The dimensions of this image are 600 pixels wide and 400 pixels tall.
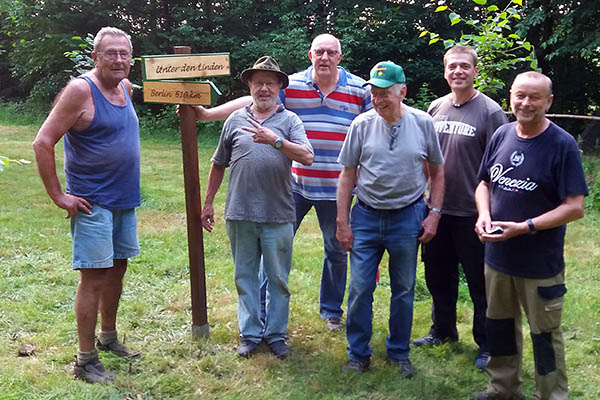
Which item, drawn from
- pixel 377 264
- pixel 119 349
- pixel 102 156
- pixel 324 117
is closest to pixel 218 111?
pixel 324 117

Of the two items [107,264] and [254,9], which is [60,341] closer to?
[107,264]

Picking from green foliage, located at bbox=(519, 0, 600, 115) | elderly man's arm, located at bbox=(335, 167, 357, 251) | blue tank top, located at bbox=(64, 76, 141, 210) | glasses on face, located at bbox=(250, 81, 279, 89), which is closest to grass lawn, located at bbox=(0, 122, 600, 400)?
elderly man's arm, located at bbox=(335, 167, 357, 251)

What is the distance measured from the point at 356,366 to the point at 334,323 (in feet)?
2.42

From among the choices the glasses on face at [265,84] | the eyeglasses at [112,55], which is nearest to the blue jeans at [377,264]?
the glasses on face at [265,84]

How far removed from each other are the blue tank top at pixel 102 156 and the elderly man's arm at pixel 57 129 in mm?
93

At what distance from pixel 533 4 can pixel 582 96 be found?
3024 millimetres

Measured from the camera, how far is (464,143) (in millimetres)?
3555

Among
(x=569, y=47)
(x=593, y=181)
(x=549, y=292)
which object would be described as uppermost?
(x=569, y=47)

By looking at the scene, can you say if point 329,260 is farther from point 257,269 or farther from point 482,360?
point 482,360

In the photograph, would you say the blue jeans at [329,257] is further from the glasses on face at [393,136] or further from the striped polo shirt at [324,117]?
the glasses on face at [393,136]

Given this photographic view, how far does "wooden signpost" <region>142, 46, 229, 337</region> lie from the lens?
145 inches

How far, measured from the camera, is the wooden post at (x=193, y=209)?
3.87 metres

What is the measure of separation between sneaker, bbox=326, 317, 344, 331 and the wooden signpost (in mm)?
1154

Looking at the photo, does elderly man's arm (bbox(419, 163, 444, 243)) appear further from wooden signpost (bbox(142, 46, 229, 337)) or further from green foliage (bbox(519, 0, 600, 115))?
green foliage (bbox(519, 0, 600, 115))
